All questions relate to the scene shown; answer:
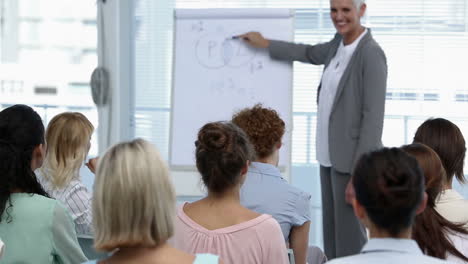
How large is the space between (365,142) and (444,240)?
1773 mm

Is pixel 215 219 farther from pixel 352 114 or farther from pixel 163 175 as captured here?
pixel 352 114

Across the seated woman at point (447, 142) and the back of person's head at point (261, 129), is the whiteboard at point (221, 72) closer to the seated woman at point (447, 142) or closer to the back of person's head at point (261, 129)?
the back of person's head at point (261, 129)

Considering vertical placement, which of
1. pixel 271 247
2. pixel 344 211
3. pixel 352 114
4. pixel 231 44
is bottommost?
pixel 344 211

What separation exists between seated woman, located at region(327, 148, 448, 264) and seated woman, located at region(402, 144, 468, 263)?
0.62 metres

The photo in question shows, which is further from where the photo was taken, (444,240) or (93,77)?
(93,77)

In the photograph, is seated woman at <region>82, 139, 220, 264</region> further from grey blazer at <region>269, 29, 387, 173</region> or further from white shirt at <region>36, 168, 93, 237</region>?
grey blazer at <region>269, 29, 387, 173</region>

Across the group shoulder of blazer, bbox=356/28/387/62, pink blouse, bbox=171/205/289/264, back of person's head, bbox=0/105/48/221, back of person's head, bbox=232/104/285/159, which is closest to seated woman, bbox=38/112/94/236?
back of person's head, bbox=0/105/48/221

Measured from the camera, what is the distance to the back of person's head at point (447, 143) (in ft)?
9.40

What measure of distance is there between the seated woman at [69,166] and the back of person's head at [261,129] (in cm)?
65

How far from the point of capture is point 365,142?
3969 millimetres

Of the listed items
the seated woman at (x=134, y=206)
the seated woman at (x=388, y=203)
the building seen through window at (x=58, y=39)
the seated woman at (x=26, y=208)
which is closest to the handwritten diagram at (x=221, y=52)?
the seated woman at (x=26, y=208)

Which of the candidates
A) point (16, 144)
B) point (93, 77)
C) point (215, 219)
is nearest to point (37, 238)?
point (16, 144)

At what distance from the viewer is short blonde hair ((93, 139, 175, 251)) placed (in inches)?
66.4

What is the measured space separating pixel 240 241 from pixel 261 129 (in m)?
0.74
